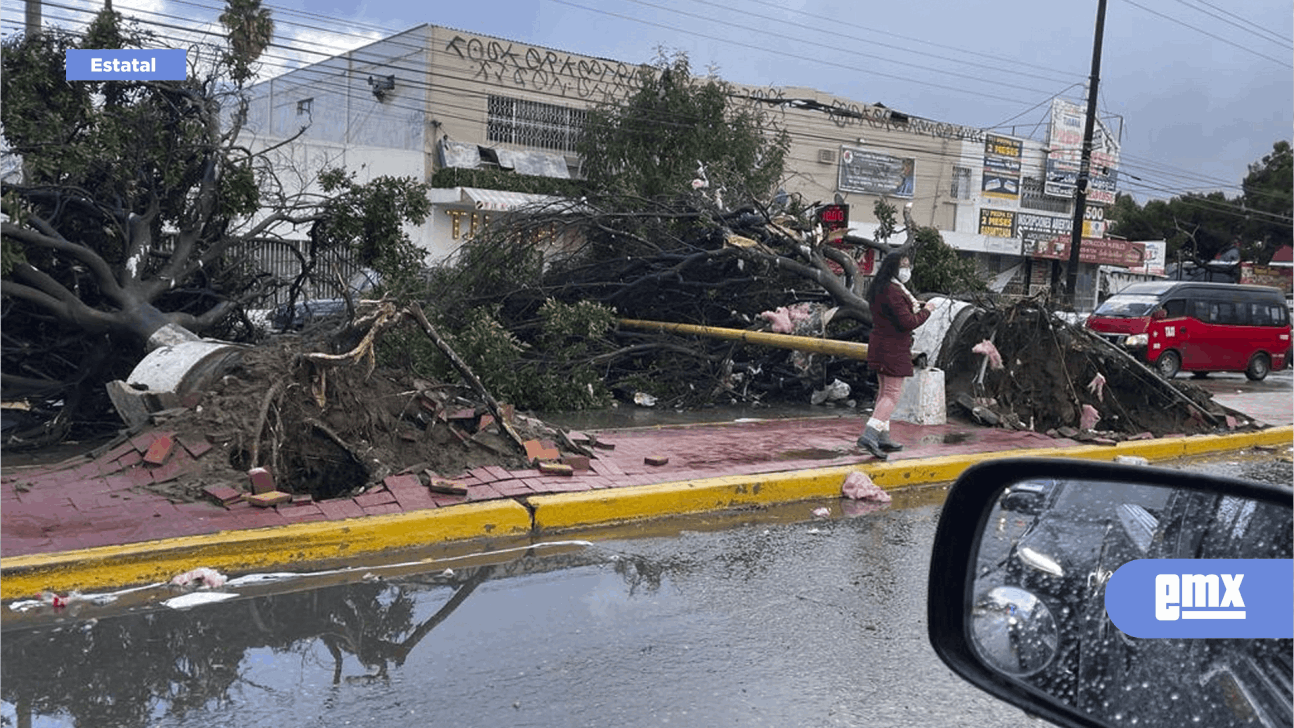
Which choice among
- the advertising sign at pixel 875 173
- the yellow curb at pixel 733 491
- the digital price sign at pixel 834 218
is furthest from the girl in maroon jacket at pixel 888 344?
the advertising sign at pixel 875 173

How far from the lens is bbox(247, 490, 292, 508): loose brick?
6352 millimetres

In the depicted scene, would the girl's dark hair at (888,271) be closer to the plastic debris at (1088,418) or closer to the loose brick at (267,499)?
the plastic debris at (1088,418)

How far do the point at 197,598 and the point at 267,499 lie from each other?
3.46ft

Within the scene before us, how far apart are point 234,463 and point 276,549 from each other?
123 cm

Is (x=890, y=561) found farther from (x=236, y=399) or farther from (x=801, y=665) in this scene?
(x=236, y=399)

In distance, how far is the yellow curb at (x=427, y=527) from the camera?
5.41 meters

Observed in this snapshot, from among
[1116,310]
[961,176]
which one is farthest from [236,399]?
[961,176]

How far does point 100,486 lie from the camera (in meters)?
6.52

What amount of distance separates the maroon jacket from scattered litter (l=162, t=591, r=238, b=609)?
5715 mm

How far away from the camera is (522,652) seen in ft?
15.5

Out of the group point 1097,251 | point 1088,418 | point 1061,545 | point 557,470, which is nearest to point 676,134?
point 1088,418

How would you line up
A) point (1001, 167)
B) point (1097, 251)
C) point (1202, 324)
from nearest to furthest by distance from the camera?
point (1202, 324)
point (1097, 251)
point (1001, 167)

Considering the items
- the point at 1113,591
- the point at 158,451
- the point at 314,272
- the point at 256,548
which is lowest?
the point at 256,548

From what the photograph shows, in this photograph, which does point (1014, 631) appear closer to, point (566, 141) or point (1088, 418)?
point (1088, 418)
